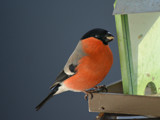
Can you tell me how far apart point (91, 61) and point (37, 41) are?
140 centimetres

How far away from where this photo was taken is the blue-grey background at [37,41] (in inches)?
96.8

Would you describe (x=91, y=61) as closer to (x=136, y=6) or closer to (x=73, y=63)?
(x=73, y=63)

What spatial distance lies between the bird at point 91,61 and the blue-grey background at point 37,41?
130cm

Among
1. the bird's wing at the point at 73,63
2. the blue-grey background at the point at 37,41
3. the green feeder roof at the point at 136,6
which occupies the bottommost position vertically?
the blue-grey background at the point at 37,41

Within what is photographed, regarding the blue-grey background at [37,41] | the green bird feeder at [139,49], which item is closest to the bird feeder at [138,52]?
the green bird feeder at [139,49]

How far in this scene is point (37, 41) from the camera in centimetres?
246

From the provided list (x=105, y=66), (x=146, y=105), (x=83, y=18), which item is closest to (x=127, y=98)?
(x=146, y=105)

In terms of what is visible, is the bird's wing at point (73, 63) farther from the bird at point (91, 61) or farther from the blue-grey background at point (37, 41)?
the blue-grey background at point (37, 41)

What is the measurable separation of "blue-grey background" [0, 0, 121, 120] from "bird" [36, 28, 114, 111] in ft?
4.26

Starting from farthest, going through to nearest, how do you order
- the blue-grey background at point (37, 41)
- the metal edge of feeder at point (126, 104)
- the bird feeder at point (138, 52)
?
the blue-grey background at point (37, 41) → the bird feeder at point (138, 52) → the metal edge of feeder at point (126, 104)

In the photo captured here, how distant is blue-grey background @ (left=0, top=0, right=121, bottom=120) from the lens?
8.07ft

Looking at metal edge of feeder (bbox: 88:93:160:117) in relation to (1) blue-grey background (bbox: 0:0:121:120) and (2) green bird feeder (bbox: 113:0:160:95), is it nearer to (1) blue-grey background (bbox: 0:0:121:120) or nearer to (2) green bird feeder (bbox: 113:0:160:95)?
(2) green bird feeder (bbox: 113:0:160:95)

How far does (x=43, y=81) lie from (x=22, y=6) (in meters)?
0.60

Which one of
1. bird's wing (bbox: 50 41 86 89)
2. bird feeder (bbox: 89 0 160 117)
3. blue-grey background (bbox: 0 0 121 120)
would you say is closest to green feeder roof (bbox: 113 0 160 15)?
bird feeder (bbox: 89 0 160 117)
